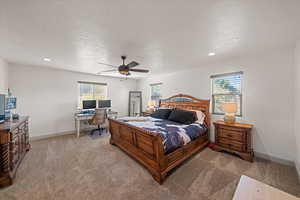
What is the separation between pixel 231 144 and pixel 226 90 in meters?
1.45

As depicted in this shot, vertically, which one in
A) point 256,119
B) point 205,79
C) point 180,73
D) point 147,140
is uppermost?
point 180,73

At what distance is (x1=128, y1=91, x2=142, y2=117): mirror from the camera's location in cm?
642

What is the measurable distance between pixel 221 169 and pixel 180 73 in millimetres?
3233

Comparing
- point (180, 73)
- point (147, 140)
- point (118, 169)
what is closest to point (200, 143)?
point (147, 140)

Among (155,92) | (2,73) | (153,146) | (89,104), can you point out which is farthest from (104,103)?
(153,146)

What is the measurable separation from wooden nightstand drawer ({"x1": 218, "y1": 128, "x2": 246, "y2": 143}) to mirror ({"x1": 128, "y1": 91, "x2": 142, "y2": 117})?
4150 mm

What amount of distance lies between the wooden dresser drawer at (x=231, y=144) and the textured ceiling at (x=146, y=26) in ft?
6.89

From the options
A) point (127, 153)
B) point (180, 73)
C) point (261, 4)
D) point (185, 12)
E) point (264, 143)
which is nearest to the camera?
point (261, 4)

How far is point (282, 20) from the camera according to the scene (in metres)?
1.56

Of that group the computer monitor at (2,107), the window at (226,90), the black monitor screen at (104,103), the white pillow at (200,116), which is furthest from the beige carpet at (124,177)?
the black monitor screen at (104,103)

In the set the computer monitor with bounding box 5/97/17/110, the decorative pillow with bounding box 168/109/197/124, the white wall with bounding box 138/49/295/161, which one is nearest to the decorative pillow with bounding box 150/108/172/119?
the decorative pillow with bounding box 168/109/197/124

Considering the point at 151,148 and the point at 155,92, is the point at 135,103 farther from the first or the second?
the point at 151,148

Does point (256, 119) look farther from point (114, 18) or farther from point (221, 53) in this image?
point (114, 18)

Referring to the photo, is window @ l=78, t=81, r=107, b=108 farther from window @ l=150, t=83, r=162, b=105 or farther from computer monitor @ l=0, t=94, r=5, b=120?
computer monitor @ l=0, t=94, r=5, b=120
